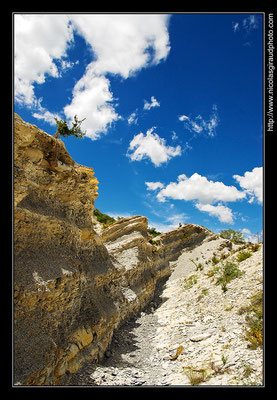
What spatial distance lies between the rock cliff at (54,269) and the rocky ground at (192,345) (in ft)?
3.79

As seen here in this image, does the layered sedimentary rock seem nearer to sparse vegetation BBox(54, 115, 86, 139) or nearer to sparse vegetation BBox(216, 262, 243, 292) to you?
sparse vegetation BBox(216, 262, 243, 292)

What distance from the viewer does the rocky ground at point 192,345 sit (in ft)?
22.9

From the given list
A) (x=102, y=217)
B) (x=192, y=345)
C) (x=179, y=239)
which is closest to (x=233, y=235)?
(x=179, y=239)

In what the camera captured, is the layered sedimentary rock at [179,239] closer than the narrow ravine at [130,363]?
No

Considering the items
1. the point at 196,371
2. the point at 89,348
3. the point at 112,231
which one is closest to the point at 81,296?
the point at 89,348

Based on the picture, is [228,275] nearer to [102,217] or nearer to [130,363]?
[130,363]

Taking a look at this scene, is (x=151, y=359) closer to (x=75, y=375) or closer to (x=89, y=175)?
(x=75, y=375)

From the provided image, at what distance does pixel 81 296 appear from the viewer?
930 centimetres

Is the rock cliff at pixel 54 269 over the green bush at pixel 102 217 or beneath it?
beneath

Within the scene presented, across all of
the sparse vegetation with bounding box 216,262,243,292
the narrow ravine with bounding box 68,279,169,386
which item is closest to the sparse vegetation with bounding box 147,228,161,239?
the sparse vegetation with bounding box 216,262,243,292

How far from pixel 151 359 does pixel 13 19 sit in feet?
43.8

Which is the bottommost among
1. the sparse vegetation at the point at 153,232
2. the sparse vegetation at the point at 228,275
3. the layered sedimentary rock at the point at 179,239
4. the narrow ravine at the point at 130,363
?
the narrow ravine at the point at 130,363

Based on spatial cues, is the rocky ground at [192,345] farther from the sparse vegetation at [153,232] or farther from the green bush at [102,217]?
the green bush at [102,217]

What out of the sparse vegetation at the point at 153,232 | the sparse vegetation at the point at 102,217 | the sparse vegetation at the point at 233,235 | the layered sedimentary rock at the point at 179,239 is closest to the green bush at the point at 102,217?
the sparse vegetation at the point at 102,217
